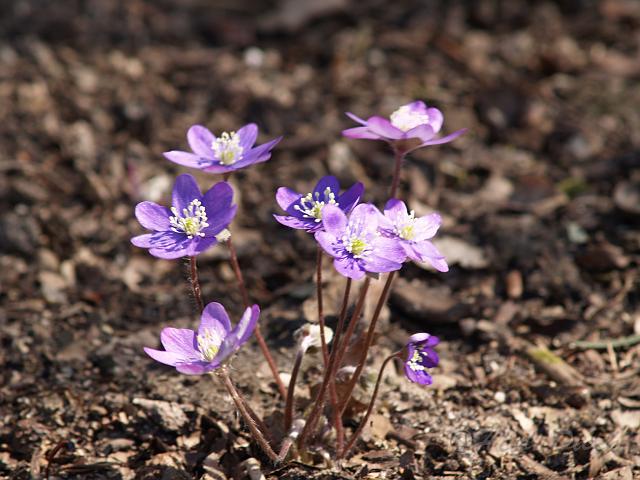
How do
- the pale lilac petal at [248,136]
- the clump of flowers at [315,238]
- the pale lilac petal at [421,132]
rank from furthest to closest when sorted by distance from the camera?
the pale lilac petal at [248,136]
the pale lilac petal at [421,132]
the clump of flowers at [315,238]

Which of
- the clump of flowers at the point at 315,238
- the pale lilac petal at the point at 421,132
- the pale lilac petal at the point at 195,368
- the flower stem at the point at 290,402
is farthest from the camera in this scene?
the flower stem at the point at 290,402

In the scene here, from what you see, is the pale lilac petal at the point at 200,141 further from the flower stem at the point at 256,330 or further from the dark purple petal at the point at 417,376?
the dark purple petal at the point at 417,376

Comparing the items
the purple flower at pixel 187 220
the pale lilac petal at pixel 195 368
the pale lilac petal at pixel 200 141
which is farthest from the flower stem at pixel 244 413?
the pale lilac petal at pixel 200 141

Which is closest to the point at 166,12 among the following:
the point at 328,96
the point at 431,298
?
the point at 328,96

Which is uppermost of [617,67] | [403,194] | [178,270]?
[617,67]

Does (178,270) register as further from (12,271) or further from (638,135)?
(638,135)

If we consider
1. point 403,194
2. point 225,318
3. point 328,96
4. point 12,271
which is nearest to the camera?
point 225,318
